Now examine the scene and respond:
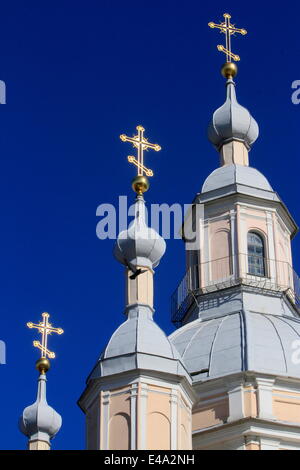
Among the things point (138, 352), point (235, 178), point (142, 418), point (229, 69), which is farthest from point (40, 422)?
point (229, 69)

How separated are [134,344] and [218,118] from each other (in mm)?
10838

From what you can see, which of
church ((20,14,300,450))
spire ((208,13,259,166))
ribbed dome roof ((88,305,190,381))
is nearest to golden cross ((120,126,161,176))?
church ((20,14,300,450))

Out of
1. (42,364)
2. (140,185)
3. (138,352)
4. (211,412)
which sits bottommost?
(138,352)

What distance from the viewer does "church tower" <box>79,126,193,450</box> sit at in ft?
90.8

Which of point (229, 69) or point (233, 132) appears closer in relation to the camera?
point (233, 132)

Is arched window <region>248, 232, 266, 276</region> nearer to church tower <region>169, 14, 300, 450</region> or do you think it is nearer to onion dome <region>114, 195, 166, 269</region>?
church tower <region>169, 14, 300, 450</region>

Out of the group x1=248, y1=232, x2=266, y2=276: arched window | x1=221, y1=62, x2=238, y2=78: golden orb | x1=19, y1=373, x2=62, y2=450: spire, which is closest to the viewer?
x1=19, y1=373, x2=62, y2=450: spire

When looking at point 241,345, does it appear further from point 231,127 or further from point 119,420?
point 231,127

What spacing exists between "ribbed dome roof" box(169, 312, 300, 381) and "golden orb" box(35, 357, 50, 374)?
8.41ft

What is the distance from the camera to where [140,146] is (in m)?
31.8

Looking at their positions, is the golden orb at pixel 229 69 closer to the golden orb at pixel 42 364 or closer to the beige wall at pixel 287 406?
the golden orb at pixel 42 364

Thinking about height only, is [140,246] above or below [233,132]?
below

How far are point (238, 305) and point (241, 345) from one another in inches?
86.7

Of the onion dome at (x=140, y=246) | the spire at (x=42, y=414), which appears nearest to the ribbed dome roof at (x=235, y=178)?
Result: the spire at (x=42, y=414)
